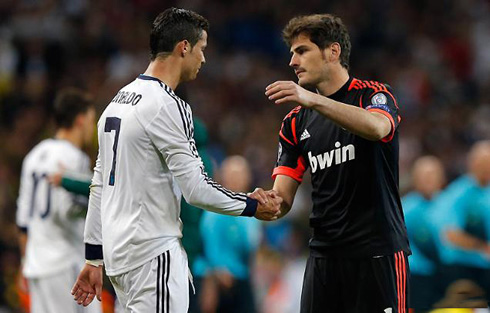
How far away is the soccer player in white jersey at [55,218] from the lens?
6668mm

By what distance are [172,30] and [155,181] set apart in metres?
0.76

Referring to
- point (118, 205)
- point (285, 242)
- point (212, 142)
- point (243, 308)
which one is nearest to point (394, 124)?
point (118, 205)

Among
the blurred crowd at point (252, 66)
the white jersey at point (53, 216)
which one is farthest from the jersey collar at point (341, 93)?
the blurred crowd at point (252, 66)

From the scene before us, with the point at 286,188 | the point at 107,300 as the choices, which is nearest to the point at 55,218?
the point at 286,188

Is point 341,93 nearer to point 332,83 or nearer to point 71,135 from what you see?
point 332,83

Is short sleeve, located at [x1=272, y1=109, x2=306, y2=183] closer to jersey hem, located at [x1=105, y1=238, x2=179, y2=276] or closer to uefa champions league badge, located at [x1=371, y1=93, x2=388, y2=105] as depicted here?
uefa champions league badge, located at [x1=371, y1=93, x2=388, y2=105]

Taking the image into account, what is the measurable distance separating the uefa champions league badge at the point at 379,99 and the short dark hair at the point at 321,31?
0.36 m

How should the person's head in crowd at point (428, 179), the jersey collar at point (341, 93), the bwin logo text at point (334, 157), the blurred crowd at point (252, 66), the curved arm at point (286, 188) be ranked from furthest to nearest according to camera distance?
the blurred crowd at point (252, 66) < the person's head in crowd at point (428, 179) < the curved arm at point (286, 188) < the jersey collar at point (341, 93) < the bwin logo text at point (334, 157)

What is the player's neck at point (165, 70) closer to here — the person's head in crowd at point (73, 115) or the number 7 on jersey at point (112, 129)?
the number 7 on jersey at point (112, 129)

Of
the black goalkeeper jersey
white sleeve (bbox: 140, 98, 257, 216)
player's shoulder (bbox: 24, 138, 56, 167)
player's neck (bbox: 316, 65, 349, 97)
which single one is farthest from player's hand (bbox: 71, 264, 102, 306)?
player's shoulder (bbox: 24, 138, 56, 167)

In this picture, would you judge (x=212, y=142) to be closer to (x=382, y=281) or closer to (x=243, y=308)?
(x=243, y=308)

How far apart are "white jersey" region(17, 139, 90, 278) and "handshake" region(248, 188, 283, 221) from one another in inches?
84.4

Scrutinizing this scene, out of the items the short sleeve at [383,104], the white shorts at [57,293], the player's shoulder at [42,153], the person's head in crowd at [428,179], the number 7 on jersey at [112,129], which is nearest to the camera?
the number 7 on jersey at [112,129]

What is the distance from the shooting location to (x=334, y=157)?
16.2 feet
